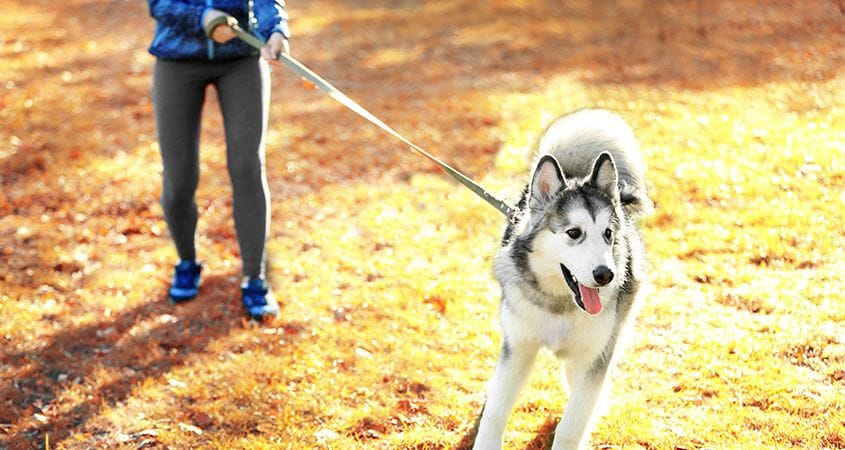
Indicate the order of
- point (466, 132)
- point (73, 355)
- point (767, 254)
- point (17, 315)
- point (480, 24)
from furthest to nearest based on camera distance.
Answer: point (480, 24), point (466, 132), point (767, 254), point (17, 315), point (73, 355)

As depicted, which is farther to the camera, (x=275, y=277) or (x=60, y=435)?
(x=275, y=277)

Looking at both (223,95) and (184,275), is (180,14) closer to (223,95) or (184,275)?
(223,95)

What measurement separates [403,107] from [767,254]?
4.69 meters

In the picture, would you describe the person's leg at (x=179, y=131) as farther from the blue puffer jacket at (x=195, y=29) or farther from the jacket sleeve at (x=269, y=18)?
the jacket sleeve at (x=269, y=18)

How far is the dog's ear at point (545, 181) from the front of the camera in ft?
10.8

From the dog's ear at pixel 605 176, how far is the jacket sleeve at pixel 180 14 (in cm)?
226

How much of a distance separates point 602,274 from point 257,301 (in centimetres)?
263

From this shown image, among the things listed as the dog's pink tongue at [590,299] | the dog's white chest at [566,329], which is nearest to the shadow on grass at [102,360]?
the dog's white chest at [566,329]

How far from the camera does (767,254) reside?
5.66 m

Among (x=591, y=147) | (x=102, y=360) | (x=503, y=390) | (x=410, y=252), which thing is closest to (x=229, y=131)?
(x=102, y=360)

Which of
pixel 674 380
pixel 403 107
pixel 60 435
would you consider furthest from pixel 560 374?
pixel 403 107

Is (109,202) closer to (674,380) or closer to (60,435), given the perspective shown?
(60,435)

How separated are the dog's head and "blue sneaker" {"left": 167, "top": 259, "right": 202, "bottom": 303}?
2.75 m

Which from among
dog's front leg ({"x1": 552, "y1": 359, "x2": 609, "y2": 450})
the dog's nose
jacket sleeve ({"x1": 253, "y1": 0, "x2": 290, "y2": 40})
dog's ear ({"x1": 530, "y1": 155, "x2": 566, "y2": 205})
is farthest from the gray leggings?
the dog's nose
